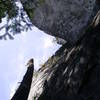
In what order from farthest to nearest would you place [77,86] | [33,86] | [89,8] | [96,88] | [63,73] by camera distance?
[89,8] < [33,86] < [63,73] < [77,86] < [96,88]

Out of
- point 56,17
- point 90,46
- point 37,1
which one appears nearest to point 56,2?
point 56,17

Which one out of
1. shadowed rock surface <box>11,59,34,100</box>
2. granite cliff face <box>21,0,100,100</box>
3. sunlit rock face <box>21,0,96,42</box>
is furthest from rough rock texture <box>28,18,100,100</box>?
Result: sunlit rock face <box>21,0,96,42</box>

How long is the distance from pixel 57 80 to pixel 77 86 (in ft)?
6.39

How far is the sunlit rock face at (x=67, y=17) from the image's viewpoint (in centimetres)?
1766

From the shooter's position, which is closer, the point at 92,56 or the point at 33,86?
the point at 92,56

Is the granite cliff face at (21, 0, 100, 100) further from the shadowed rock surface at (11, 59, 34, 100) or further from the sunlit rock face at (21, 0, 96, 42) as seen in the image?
the shadowed rock surface at (11, 59, 34, 100)

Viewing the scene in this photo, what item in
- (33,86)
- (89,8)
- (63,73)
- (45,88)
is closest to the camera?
(63,73)

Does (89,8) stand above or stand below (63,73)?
above

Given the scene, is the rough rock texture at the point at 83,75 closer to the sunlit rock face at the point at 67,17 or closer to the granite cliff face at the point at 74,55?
the granite cliff face at the point at 74,55

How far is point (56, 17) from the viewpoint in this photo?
18.3m

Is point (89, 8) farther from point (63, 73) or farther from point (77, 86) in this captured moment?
point (77, 86)

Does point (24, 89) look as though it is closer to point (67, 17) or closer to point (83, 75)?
point (83, 75)

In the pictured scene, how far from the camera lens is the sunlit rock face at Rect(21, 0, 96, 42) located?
1766 cm

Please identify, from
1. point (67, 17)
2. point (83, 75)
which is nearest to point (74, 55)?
point (83, 75)
